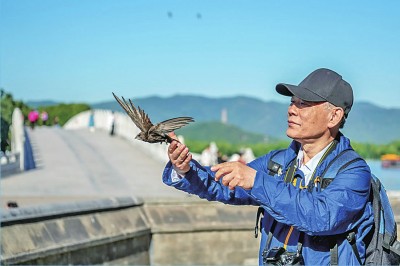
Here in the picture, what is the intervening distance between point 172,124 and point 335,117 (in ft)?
2.32

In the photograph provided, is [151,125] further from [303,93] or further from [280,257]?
[280,257]

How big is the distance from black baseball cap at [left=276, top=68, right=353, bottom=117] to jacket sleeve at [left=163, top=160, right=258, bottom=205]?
53cm

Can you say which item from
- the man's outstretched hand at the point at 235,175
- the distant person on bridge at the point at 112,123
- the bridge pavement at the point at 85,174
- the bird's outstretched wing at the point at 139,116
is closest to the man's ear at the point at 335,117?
the man's outstretched hand at the point at 235,175

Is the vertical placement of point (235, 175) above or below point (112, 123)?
above

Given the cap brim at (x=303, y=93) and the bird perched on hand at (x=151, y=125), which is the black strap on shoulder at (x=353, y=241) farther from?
the bird perched on hand at (x=151, y=125)

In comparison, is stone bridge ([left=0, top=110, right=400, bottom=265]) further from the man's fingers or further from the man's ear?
the man's ear

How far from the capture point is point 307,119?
13.2ft

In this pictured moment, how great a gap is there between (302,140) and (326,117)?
15 centimetres

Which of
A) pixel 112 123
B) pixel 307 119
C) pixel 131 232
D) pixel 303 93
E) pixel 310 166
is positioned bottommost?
pixel 112 123

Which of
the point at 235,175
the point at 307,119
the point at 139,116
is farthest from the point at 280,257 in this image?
the point at 139,116

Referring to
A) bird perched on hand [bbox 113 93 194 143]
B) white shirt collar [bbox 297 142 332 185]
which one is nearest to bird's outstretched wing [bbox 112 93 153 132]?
bird perched on hand [bbox 113 93 194 143]

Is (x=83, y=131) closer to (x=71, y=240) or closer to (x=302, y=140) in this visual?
(x=71, y=240)

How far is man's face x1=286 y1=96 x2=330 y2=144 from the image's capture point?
13.1 feet

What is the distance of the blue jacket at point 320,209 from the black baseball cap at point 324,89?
202mm
